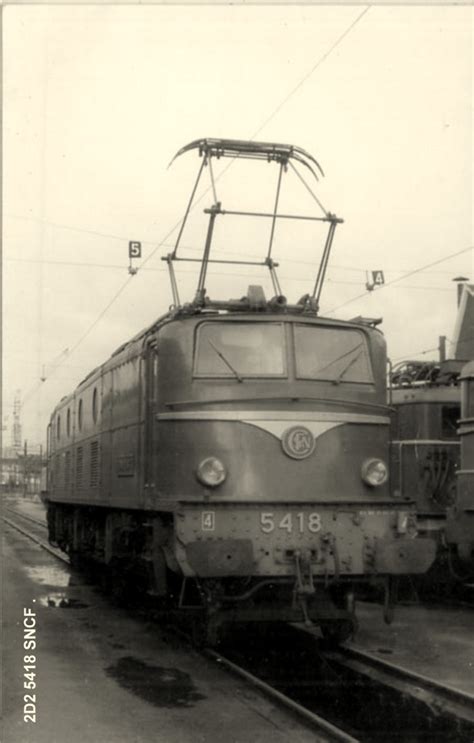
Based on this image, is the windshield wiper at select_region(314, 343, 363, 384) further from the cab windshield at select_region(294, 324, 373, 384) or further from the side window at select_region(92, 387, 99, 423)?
the side window at select_region(92, 387, 99, 423)

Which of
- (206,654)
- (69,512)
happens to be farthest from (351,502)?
(69,512)

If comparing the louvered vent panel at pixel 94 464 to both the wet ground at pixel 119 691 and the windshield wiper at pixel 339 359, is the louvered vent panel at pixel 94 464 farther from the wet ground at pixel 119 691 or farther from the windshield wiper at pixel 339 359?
the windshield wiper at pixel 339 359

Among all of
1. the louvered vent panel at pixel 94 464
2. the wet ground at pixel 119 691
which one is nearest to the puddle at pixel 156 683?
the wet ground at pixel 119 691

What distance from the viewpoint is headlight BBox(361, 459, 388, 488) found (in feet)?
29.6

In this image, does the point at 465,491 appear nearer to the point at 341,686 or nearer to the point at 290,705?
the point at 341,686

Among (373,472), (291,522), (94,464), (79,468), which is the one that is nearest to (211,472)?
(291,522)

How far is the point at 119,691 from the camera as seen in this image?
25.3 ft

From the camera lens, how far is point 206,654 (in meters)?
9.24

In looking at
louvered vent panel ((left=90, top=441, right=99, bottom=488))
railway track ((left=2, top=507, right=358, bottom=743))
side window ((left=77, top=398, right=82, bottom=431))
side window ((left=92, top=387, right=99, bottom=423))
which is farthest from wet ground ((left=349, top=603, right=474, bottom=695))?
side window ((left=77, top=398, right=82, bottom=431))

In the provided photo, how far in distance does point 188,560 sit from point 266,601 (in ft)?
3.88

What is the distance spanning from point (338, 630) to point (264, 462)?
6.22 ft

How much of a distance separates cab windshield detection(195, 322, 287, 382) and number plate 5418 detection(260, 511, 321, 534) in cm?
130

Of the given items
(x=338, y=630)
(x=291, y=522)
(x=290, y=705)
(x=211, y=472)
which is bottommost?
(x=290, y=705)

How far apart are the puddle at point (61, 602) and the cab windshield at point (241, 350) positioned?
5021 millimetres
